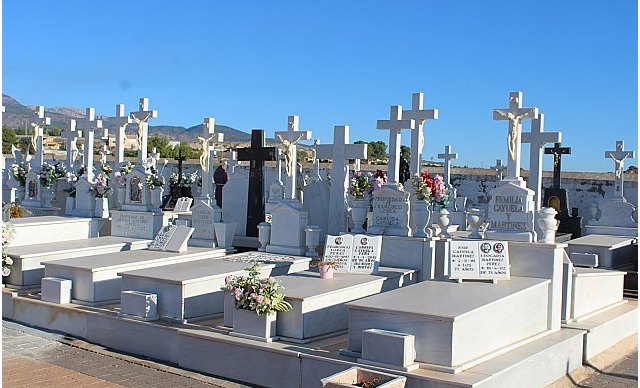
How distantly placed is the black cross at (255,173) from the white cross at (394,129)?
11.7 ft

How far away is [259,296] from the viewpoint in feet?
26.0

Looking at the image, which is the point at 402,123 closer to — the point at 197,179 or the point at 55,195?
the point at 55,195

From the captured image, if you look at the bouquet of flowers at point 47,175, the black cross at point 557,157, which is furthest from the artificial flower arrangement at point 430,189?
the black cross at point 557,157

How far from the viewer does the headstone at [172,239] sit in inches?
483

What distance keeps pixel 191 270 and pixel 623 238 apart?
10.3 metres

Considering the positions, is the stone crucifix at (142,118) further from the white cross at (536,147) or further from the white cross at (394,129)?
the white cross at (536,147)

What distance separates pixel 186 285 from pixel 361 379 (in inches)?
128

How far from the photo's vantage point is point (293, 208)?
12094mm

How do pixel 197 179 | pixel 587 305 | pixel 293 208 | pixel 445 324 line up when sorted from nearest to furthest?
pixel 445 324
pixel 587 305
pixel 293 208
pixel 197 179

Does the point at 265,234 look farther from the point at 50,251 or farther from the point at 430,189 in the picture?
the point at 50,251

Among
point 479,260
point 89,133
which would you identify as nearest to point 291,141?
point 479,260

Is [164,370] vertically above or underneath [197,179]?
underneath

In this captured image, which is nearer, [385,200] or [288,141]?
[385,200]

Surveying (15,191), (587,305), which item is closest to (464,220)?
(587,305)
